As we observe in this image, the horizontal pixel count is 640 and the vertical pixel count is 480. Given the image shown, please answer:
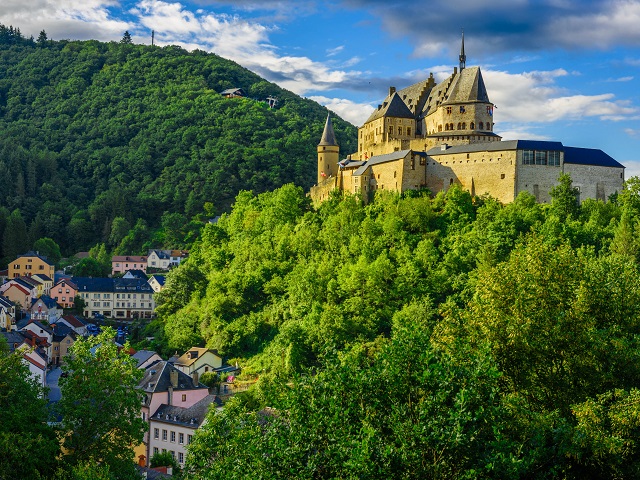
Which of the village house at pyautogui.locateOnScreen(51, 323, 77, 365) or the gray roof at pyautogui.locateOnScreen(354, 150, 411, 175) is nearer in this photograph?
the gray roof at pyautogui.locateOnScreen(354, 150, 411, 175)

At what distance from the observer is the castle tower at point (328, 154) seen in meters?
79.8

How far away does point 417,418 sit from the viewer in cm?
1669

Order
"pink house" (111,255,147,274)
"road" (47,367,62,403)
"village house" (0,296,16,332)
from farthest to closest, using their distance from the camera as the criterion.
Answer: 1. "pink house" (111,255,147,274)
2. "village house" (0,296,16,332)
3. "road" (47,367,62,403)

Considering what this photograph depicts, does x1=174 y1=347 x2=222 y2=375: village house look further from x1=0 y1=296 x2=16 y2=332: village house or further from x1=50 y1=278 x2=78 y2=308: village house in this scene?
x1=50 y1=278 x2=78 y2=308: village house

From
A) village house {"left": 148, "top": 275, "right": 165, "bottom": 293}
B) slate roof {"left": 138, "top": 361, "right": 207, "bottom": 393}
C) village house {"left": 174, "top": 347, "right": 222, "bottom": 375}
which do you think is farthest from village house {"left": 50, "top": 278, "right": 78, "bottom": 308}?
slate roof {"left": 138, "top": 361, "right": 207, "bottom": 393}

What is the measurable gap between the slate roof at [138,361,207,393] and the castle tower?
3349cm

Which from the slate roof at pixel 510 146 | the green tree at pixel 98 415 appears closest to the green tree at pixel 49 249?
the slate roof at pixel 510 146

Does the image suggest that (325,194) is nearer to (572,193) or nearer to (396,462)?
(572,193)

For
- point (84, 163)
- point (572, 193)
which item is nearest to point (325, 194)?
point (572, 193)

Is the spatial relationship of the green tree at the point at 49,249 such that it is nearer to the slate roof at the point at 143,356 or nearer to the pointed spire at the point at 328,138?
the pointed spire at the point at 328,138

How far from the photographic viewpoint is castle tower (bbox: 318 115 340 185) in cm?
7975

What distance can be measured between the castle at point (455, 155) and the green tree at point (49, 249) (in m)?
43.9

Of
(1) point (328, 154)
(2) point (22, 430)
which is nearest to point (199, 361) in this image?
(1) point (328, 154)

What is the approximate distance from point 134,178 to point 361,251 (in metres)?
70.7
